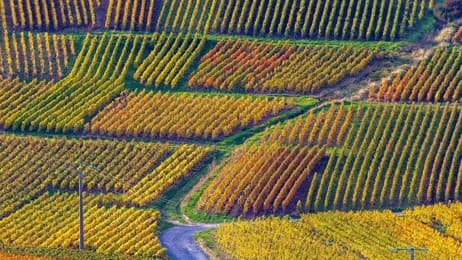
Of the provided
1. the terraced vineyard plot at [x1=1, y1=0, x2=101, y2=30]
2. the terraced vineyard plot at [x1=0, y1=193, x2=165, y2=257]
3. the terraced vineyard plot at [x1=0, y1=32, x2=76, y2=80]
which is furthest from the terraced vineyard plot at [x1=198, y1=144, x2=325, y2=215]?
the terraced vineyard plot at [x1=1, y1=0, x2=101, y2=30]

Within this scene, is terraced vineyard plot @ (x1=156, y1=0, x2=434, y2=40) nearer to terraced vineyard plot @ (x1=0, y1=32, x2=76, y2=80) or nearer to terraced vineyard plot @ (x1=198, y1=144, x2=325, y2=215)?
terraced vineyard plot @ (x1=0, y1=32, x2=76, y2=80)

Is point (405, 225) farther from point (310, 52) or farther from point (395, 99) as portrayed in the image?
point (310, 52)

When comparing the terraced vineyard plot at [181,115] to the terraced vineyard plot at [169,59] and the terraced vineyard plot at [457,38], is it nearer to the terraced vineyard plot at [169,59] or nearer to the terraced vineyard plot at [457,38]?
the terraced vineyard plot at [169,59]

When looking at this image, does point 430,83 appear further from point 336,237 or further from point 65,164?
point 65,164

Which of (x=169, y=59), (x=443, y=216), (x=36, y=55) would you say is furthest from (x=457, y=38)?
(x=36, y=55)

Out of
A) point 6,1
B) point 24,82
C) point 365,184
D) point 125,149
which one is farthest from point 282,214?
point 6,1

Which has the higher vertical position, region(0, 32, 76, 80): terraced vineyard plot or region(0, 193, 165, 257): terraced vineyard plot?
region(0, 32, 76, 80): terraced vineyard plot
